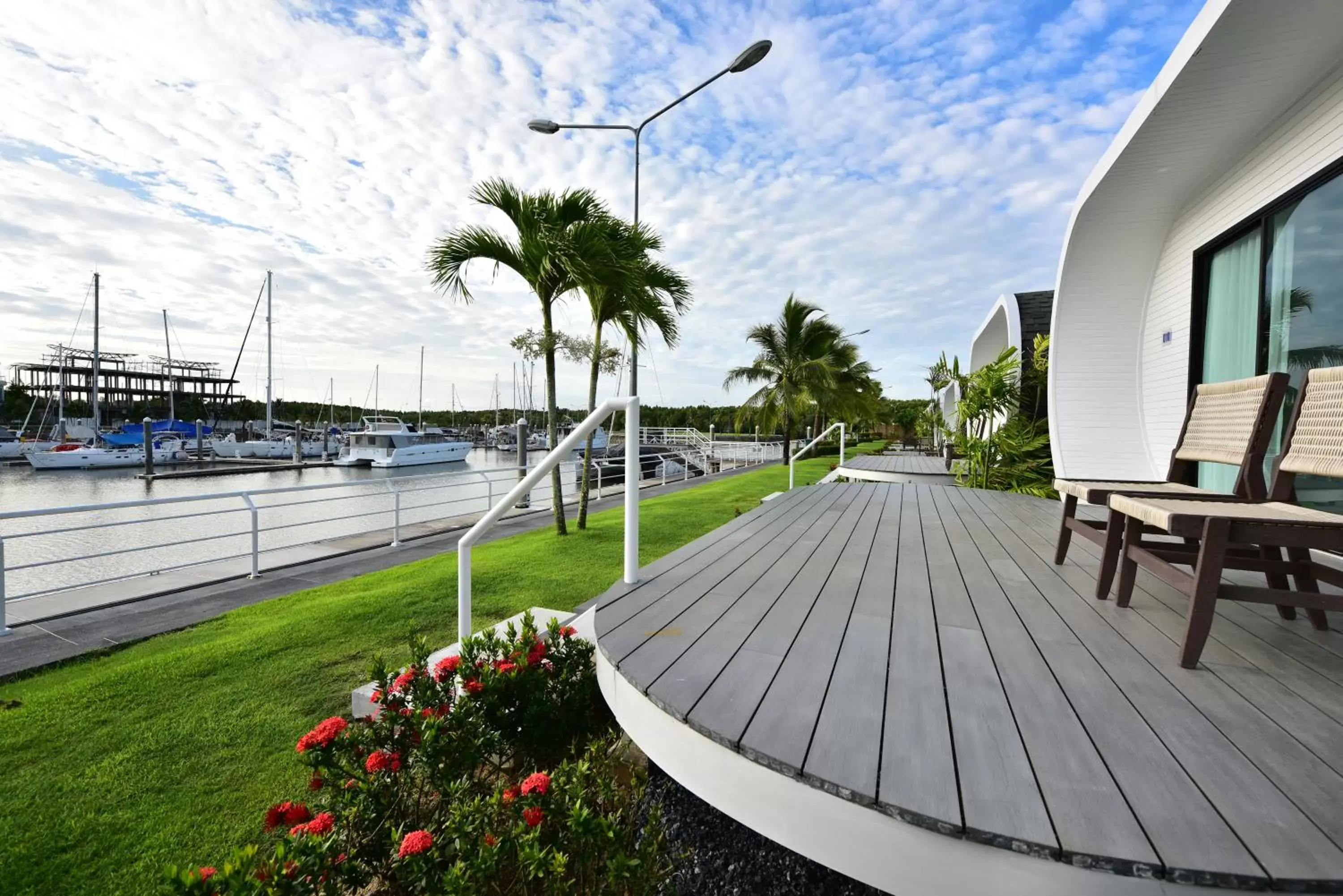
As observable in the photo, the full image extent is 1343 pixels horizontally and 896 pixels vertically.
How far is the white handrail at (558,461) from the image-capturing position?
7.80ft

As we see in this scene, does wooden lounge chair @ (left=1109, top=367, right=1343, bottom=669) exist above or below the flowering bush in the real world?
above

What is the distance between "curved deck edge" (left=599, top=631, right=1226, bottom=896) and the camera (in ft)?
3.08

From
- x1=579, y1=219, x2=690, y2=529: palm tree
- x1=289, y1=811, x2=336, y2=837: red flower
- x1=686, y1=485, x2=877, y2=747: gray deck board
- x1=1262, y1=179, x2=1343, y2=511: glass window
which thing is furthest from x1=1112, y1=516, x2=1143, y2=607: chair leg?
x1=579, y1=219, x2=690, y2=529: palm tree

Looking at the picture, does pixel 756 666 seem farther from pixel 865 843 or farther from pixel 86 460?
pixel 86 460

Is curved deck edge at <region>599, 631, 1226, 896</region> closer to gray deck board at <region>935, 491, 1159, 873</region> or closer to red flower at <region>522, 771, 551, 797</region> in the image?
gray deck board at <region>935, 491, 1159, 873</region>

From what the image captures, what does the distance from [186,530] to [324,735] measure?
571 inches

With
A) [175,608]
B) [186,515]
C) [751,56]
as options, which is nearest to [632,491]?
[175,608]

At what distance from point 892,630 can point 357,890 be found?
1.89 m

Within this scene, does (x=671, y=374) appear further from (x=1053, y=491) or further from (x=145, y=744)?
(x=145, y=744)

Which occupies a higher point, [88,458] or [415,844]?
[415,844]

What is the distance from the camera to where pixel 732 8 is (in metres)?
7.26

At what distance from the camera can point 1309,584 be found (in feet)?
6.91

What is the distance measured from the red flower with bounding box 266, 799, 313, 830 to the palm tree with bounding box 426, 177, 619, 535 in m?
4.94

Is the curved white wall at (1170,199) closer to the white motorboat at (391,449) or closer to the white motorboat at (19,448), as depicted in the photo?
the white motorboat at (391,449)
